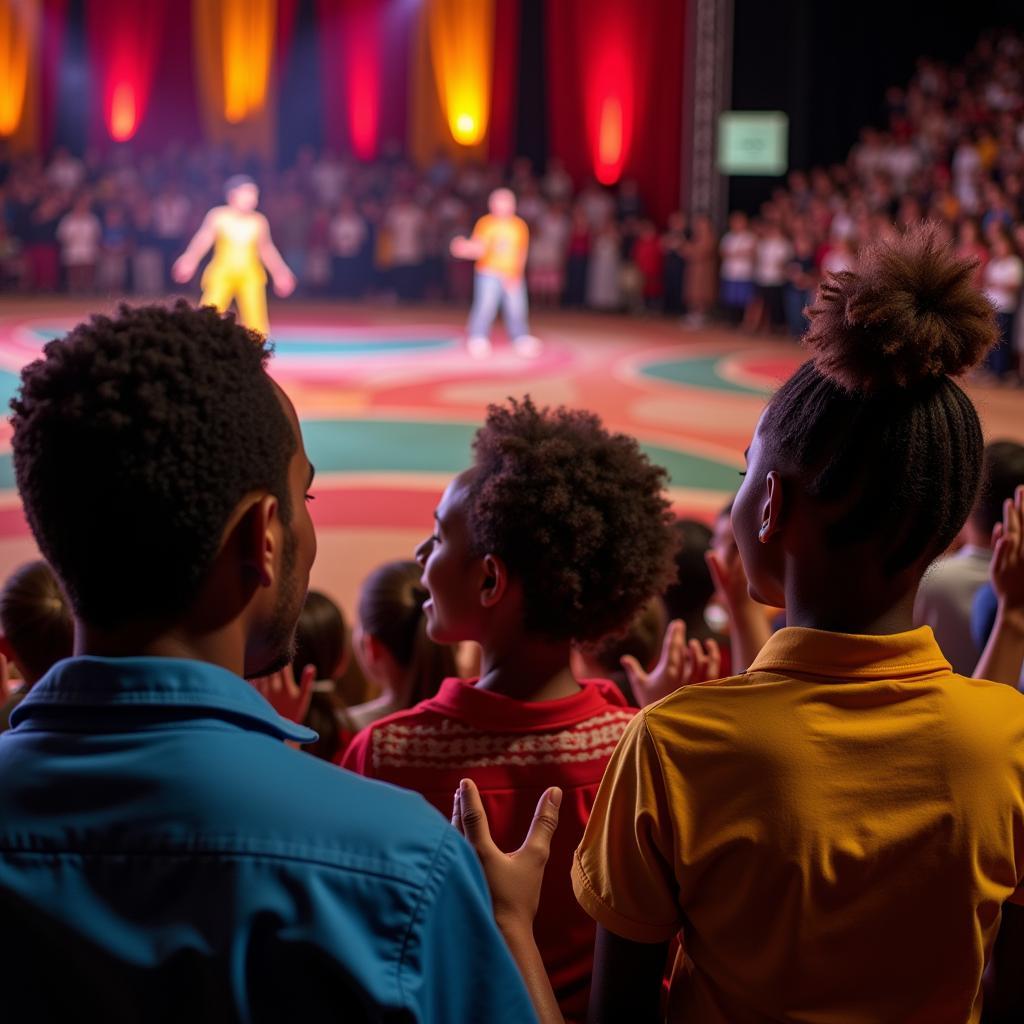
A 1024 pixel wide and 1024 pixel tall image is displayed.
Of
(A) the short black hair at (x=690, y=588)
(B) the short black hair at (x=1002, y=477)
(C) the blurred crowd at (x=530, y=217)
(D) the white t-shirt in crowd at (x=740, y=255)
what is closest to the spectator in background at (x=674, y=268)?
(C) the blurred crowd at (x=530, y=217)

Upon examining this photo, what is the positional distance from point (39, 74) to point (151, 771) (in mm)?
19258

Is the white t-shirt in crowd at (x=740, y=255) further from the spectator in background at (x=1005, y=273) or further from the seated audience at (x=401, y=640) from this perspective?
the seated audience at (x=401, y=640)

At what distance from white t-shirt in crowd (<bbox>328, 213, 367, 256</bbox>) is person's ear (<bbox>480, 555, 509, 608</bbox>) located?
1576cm

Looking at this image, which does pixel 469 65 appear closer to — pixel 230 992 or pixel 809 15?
pixel 809 15

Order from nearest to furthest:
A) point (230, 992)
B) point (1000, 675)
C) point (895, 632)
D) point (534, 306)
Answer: point (230, 992) < point (895, 632) < point (1000, 675) < point (534, 306)

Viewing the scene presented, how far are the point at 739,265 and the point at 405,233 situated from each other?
455 cm

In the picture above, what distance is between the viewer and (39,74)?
18109 mm

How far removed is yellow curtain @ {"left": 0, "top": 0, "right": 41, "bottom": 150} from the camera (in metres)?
17.7

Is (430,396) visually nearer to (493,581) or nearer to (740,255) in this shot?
(740,255)

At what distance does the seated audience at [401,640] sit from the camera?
2723mm


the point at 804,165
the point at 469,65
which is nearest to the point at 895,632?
the point at 804,165

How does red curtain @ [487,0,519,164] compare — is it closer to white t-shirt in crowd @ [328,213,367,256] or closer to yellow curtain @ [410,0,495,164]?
yellow curtain @ [410,0,495,164]

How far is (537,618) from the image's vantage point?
6.26ft

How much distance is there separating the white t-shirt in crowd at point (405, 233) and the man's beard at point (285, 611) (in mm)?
16107
